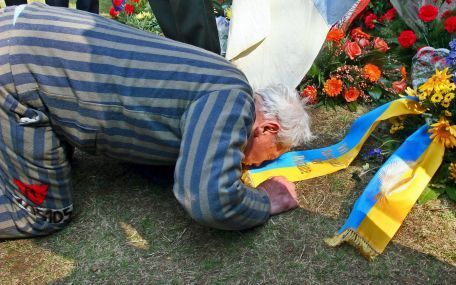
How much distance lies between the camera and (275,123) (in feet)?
8.20

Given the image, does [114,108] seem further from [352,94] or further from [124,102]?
[352,94]

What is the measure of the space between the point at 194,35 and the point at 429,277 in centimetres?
210

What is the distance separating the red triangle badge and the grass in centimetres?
24

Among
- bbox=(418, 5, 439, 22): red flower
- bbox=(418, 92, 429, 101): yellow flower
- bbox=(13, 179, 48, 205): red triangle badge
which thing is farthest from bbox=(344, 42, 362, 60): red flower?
bbox=(13, 179, 48, 205): red triangle badge

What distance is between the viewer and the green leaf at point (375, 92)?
11.5ft

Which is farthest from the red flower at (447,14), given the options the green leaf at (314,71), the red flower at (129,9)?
the red flower at (129,9)

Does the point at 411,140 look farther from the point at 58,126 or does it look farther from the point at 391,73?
the point at 58,126

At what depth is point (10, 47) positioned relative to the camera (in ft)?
7.16

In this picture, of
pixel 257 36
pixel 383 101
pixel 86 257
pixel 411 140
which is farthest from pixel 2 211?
pixel 383 101

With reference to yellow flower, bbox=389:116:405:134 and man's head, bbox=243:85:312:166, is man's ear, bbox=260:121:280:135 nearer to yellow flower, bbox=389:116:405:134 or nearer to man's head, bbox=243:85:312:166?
man's head, bbox=243:85:312:166

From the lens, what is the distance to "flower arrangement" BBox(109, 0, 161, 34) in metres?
4.57

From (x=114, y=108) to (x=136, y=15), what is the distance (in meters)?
2.72

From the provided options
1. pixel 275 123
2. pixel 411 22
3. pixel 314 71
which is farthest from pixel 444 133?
pixel 411 22

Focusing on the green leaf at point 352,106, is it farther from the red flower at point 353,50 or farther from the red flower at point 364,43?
the red flower at point 364,43
